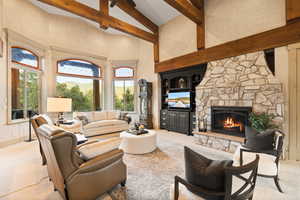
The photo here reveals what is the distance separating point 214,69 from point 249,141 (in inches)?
103

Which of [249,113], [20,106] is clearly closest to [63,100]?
[20,106]

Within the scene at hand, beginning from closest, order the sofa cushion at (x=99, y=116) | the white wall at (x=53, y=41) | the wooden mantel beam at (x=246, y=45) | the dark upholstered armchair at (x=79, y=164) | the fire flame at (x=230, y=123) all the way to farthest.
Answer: the dark upholstered armchair at (x=79, y=164) → the wooden mantel beam at (x=246, y=45) → the fire flame at (x=230, y=123) → the white wall at (x=53, y=41) → the sofa cushion at (x=99, y=116)

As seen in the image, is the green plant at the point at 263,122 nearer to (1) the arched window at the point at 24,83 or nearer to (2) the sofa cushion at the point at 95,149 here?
(2) the sofa cushion at the point at 95,149

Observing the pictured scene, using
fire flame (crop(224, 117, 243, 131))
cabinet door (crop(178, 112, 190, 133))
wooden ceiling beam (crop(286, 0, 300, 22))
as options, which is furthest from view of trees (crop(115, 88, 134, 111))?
wooden ceiling beam (crop(286, 0, 300, 22))

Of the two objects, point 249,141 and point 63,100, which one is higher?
point 63,100

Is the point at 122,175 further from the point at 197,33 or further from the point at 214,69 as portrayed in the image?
the point at 197,33

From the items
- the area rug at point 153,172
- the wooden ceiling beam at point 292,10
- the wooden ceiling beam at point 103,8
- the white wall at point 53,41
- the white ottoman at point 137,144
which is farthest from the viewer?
the wooden ceiling beam at point 103,8

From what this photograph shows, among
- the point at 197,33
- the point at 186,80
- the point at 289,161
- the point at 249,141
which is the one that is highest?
the point at 197,33

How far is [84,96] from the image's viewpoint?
666 cm

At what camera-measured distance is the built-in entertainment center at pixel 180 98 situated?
5.20 meters

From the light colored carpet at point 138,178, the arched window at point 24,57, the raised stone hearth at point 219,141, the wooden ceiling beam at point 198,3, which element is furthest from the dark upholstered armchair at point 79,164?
the wooden ceiling beam at point 198,3

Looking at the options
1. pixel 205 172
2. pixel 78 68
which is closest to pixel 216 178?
pixel 205 172

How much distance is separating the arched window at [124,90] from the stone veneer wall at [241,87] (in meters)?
3.66

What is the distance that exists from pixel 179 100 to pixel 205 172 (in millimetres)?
4645
